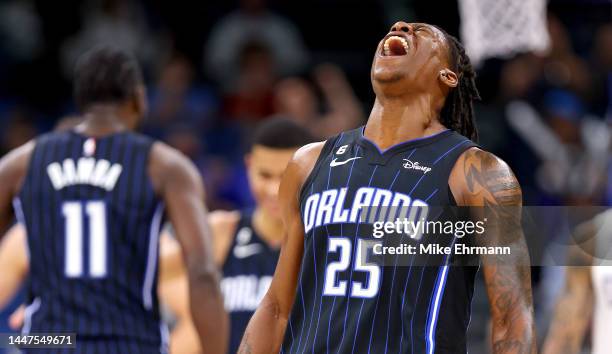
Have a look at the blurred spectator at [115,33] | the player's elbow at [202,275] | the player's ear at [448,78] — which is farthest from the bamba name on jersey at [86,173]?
the blurred spectator at [115,33]

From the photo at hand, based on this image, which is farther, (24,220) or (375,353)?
(24,220)

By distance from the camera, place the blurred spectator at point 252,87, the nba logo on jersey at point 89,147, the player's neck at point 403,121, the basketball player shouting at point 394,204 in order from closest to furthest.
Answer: the basketball player shouting at point 394,204
the player's neck at point 403,121
the nba logo on jersey at point 89,147
the blurred spectator at point 252,87

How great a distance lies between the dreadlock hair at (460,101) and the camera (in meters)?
4.02

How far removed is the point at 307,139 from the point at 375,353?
134 inches

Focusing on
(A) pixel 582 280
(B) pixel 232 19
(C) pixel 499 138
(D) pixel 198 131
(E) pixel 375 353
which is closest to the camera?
(E) pixel 375 353

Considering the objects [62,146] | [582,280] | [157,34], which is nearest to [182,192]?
[62,146]

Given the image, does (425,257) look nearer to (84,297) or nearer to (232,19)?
(84,297)

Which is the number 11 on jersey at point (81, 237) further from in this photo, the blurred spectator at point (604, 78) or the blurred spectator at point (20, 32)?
the blurred spectator at point (20, 32)

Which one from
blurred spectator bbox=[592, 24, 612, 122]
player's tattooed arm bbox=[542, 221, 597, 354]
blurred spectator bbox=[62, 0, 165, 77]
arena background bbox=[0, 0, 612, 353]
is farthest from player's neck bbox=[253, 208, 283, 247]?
blurred spectator bbox=[62, 0, 165, 77]

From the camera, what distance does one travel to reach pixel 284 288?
3924 mm

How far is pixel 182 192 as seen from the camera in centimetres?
502

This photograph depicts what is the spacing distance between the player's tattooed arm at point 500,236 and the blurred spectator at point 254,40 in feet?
28.7

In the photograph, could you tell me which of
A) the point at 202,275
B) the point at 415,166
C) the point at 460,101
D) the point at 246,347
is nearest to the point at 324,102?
the point at 202,275

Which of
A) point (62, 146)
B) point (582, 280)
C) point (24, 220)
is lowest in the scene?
point (582, 280)
